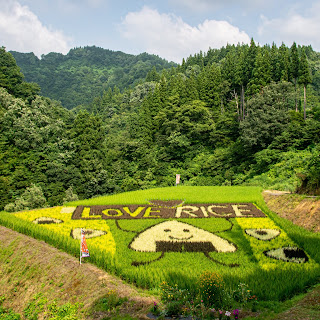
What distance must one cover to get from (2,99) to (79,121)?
1080cm

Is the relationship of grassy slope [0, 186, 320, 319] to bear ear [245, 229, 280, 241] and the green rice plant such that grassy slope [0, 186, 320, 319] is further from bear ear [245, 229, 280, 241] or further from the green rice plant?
the green rice plant

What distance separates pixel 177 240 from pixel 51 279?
18.2 ft

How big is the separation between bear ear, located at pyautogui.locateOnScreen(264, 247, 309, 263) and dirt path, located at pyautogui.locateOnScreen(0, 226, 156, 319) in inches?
213

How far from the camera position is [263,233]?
564 inches

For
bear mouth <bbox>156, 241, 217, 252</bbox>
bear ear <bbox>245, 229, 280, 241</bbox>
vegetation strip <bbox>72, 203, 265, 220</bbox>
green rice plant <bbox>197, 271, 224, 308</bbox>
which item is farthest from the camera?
vegetation strip <bbox>72, 203, 265, 220</bbox>

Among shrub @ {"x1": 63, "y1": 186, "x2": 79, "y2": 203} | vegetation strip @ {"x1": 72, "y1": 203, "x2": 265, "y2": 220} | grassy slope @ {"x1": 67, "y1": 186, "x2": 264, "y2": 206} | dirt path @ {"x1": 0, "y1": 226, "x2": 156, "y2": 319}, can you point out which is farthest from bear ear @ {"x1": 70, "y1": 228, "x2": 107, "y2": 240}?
shrub @ {"x1": 63, "y1": 186, "x2": 79, "y2": 203}

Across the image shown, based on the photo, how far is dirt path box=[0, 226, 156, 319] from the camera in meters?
8.89

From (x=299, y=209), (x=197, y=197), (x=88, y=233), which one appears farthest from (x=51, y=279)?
(x=197, y=197)

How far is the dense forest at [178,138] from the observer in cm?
3167

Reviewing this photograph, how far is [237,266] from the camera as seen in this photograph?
10.5 m

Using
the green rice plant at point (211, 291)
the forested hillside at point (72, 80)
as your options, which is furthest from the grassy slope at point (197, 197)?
the forested hillside at point (72, 80)

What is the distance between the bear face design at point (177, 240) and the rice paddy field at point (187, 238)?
0.04 m

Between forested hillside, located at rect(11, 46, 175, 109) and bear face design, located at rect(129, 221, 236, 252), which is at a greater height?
forested hillside, located at rect(11, 46, 175, 109)

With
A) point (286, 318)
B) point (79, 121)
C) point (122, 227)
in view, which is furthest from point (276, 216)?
point (79, 121)
